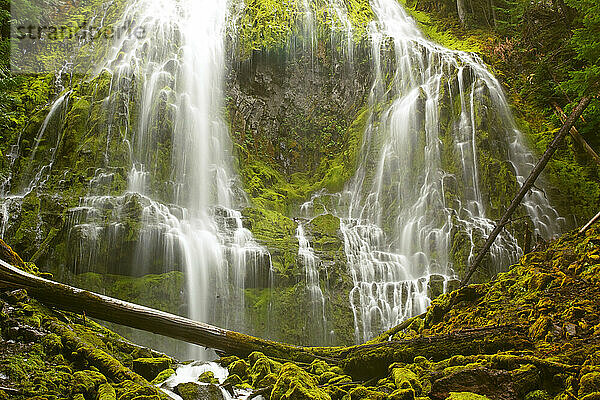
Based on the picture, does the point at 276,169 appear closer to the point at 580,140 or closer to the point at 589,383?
the point at 580,140

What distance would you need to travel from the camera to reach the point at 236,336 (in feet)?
15.2

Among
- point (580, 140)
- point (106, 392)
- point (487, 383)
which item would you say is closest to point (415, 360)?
point (487, 383)

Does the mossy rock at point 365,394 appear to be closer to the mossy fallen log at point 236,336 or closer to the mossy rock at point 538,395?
the mossy fallen log at point 236,336

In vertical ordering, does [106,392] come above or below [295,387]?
above

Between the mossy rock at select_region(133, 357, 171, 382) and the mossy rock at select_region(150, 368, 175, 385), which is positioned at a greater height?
the mossy rock at select_region(133, 357, 171, 382)

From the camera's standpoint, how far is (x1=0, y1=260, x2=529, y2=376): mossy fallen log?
3847 millimetres

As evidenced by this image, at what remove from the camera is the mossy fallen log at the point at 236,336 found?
3.85 m

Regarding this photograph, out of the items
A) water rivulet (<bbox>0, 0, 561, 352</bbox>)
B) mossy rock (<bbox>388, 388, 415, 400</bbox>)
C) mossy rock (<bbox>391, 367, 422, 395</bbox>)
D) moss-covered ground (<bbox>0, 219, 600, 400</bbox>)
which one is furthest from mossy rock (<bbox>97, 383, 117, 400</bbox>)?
water rivulet (<bbox>0, 0, 561, 352</bbox>)

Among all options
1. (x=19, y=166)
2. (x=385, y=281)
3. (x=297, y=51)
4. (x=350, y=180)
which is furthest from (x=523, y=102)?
(x=19, y=166)

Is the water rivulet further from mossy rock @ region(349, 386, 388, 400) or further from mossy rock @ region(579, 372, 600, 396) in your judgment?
mossy rock @ region(579, 372, 600, 396)

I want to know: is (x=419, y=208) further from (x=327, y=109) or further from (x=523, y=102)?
(x=327, y=109)

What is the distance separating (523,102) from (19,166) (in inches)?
692

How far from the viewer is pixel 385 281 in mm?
10961

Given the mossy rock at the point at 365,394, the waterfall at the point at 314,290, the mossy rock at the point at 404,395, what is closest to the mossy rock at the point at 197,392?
the mossy rock at the point at 365,394
